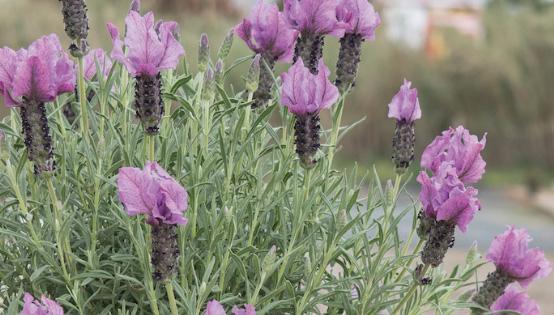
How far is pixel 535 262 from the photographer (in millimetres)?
994

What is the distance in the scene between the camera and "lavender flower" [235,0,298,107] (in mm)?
1062

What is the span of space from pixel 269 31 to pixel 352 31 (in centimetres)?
10

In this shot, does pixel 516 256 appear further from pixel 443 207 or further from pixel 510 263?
pixel 443 207

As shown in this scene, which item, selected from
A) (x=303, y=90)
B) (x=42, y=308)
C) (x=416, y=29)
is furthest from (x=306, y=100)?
(x=416, y=29)

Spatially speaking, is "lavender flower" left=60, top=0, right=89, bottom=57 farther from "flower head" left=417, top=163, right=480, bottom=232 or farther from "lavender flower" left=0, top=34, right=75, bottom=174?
"flower head" left=417, top=163, right=480, bottom=232

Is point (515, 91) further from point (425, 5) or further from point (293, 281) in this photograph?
point (293, 281)

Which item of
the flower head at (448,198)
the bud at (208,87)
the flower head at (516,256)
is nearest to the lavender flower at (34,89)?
the bud at (208,87)

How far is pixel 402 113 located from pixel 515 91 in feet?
42.5

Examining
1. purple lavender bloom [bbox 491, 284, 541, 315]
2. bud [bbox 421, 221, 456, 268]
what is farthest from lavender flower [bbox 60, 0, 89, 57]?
purple lavender bloom [bbox 491, 284, 541, 315]

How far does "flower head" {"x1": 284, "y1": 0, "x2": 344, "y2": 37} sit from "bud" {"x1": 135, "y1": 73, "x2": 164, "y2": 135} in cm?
24

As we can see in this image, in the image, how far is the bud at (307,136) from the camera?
94cm

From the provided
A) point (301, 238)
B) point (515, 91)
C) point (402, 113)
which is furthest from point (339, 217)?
point (515, 91)

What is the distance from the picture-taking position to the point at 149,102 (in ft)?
2.86

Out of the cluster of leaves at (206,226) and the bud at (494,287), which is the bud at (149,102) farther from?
the bud at (494,287)
